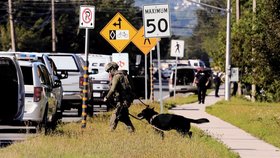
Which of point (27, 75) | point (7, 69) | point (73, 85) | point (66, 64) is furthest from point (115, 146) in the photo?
point (66, 64)

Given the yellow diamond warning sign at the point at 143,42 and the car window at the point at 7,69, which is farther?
the yellow diamond warning sign at the point at 143,42

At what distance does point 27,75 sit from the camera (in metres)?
18.8

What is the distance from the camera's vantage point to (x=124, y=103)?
720 inches

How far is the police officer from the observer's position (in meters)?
18.1

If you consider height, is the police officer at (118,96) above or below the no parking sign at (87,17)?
→ below

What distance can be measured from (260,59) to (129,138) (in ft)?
36.1

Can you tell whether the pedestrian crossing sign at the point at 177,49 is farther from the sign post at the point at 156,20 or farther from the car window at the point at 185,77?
the sign post at the point at 156,20

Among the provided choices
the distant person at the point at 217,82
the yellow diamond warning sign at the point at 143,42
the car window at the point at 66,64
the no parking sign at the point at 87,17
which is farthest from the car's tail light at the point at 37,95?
the distant person at the point at 217,82

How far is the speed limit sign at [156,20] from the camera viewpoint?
61.8ft

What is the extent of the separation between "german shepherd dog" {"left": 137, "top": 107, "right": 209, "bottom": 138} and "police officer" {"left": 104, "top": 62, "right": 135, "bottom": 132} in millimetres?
1428

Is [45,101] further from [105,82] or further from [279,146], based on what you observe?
[105,82]

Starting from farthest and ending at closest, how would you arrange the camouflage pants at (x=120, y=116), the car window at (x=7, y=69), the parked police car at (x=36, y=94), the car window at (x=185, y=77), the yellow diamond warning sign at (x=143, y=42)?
1. the car window at (x=185, y=77)
2. the yellow diamond warning sign at (x=143, y=42)
3. the camouflage pants at (x=120, y=116)
4. the parked police car at (x=36, y=94)
5. the car window at (x=7, y=69)

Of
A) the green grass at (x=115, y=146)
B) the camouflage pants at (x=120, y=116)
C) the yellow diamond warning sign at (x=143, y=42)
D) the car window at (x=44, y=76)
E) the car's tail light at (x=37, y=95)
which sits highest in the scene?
the yellow diamond warning sign at (x=143, y=42)

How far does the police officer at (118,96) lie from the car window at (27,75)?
1.79 m
